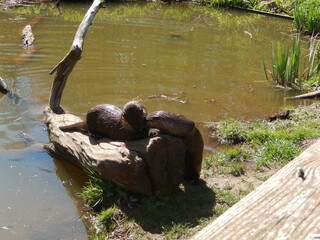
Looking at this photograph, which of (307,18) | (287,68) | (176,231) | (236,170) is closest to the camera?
(176,231)

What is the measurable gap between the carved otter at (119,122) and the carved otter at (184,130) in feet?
0.39

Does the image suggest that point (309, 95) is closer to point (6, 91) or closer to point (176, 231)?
point (176, 231)

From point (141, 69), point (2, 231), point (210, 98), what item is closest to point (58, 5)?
point (141, 69)

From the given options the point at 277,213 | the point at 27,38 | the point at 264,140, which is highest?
the point at 277,213

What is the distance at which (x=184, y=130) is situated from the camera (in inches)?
155

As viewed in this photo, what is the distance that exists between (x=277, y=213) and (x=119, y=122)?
123 inches

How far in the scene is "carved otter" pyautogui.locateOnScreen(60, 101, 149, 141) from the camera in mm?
3896

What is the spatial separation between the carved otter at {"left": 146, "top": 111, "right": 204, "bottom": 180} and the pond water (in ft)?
4.21

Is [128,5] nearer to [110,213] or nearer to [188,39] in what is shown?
[188,39]

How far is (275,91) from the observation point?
8.41 m

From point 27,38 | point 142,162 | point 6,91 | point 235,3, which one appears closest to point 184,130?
point 142,162

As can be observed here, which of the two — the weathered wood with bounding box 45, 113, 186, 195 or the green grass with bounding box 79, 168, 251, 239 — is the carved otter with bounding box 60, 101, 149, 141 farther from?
the green grass with bounding box 79, 168, 251, 239

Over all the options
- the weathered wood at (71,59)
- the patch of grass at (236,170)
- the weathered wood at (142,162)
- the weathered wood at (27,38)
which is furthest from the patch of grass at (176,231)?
the weathered wood at (27,38)

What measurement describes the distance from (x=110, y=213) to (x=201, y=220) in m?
0.91
